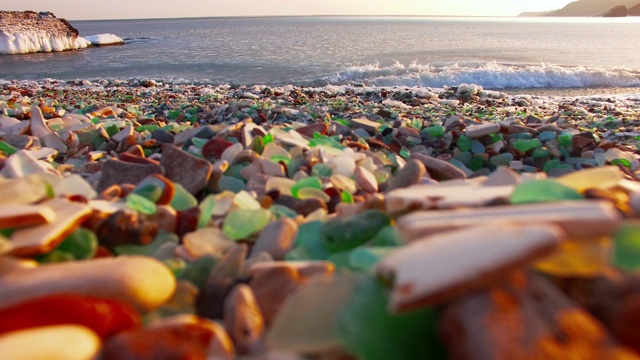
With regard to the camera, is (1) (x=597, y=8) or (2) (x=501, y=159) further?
(1) (x=597, y=8)

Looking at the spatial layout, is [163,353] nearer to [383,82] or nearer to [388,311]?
[388,311]

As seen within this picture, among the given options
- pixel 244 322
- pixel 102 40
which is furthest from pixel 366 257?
pixel 102 40

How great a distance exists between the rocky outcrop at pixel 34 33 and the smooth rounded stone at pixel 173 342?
978 inches

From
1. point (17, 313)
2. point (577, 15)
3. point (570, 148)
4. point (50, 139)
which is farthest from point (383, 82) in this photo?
point (577, 15)

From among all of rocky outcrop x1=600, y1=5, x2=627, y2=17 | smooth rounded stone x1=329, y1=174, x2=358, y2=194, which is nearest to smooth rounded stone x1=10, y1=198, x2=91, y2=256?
smooth rounded stone x1=329, y1=174, x2=358, y2=194

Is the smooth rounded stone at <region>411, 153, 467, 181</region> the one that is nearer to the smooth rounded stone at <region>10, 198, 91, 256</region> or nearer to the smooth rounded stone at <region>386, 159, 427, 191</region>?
the smooth rounded stone at <region>386, 159, 427, 191</region>

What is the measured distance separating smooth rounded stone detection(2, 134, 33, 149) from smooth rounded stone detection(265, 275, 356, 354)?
6.86 ft

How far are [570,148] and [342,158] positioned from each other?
1.55m

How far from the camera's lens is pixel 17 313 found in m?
0.63

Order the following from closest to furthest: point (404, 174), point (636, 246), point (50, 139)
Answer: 1. point (636, 246)
2. point (404, 174)
3. point (50, 139)

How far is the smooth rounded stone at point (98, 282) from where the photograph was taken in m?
0.69

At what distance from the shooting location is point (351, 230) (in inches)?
37.6

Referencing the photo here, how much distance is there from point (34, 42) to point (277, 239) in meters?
25.7

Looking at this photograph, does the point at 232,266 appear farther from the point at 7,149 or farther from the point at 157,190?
the point at 7,149
